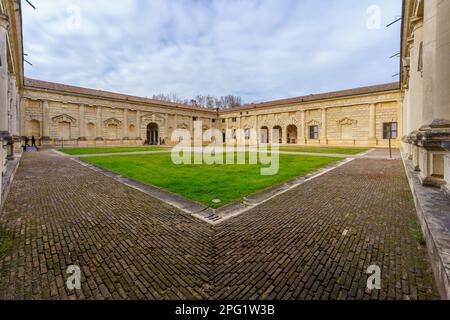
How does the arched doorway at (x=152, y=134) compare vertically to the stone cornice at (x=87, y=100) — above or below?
below

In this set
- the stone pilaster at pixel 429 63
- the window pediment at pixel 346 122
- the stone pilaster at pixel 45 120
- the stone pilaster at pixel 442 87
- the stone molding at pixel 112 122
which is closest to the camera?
the stone pilaster at pixel 442 87

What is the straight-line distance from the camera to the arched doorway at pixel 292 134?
4205 centimetres

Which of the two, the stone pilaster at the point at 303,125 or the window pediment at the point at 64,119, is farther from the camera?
the stone pilaster at the point at 303,125

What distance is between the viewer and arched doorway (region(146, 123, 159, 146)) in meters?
41.5

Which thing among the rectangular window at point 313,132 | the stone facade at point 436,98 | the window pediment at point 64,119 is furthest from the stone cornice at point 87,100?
the stone facade at point 436,98

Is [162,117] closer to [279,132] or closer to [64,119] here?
[64,119]

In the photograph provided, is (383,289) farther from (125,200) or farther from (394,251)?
(125,200)

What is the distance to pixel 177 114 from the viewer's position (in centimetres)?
4419

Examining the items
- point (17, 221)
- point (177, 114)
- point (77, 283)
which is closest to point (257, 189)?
point (77, 283)

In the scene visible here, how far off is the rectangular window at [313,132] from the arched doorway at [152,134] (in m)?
26.9

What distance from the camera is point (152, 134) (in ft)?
138

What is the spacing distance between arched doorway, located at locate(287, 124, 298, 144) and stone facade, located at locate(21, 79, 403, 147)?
18 cm

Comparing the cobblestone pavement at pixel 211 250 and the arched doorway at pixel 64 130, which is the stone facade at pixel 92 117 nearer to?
the arched doorway at pixel 64 130

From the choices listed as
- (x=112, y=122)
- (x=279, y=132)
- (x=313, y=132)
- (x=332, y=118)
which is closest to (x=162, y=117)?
(x=112, y=122)
